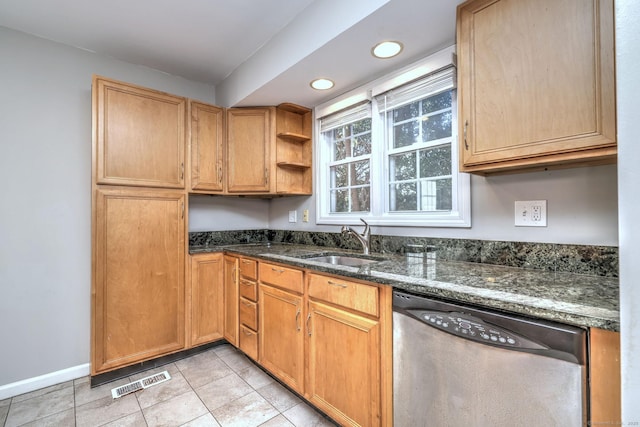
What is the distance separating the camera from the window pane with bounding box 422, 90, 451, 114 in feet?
5.93

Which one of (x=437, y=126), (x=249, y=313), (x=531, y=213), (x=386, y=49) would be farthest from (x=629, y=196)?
(x=249, y=313)

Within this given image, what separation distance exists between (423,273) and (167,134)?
2108mm

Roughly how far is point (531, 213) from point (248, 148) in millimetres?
2131

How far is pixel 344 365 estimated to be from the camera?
4.74 ft

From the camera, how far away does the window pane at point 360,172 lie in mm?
2336

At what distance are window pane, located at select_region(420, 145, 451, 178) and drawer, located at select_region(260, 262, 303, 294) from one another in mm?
1059

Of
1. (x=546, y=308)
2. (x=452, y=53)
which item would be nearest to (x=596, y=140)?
(x=546, y=308)

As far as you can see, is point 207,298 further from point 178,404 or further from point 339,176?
point 339,176

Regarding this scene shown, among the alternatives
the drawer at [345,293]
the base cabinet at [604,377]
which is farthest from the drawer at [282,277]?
the base cabinet at [604,377]

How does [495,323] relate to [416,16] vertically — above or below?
below

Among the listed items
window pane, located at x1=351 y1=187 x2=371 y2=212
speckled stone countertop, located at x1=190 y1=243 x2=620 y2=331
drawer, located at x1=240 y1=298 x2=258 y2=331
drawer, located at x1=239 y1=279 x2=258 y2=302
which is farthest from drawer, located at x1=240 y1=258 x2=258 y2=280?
window pane, located at x1=351 y1=187 x2=371 y2=212

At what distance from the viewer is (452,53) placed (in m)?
1.65

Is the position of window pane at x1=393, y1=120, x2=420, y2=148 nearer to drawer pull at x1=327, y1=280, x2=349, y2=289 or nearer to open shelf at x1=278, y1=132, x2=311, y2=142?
open shelf at x1=278, y1=132, x2=311, y2=142

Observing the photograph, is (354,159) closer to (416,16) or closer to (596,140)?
(416,16)
